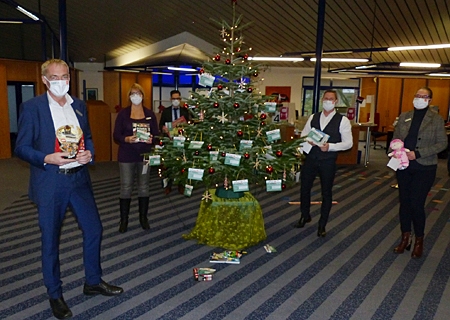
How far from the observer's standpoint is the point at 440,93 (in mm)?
16016

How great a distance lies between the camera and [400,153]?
3.62 metres

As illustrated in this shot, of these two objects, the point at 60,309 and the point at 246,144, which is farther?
the point at 246,144

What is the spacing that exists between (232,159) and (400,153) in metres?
1.58

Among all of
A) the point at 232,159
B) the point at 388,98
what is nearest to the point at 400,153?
the point at 232,159

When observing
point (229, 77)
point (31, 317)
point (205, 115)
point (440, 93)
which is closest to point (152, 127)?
point (205, 115)

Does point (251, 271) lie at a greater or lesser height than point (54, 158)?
lesser

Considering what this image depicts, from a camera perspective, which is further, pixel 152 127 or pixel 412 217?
pixel 152 127

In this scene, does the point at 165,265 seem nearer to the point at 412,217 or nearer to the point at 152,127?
the point at 152,127

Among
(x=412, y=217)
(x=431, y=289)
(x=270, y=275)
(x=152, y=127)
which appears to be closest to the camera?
(x=431, y=289)

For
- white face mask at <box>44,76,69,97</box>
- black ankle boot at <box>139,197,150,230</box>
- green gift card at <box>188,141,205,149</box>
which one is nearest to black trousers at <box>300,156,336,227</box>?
green gift card at <box>188,141,205,149</box>

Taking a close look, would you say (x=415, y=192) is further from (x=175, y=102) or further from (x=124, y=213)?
(x=175, y=102)

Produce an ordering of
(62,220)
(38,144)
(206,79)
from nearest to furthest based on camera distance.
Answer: (38,144)
(62,220)
(206,79)

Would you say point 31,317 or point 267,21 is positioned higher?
point 267,21

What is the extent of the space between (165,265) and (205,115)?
157cm
